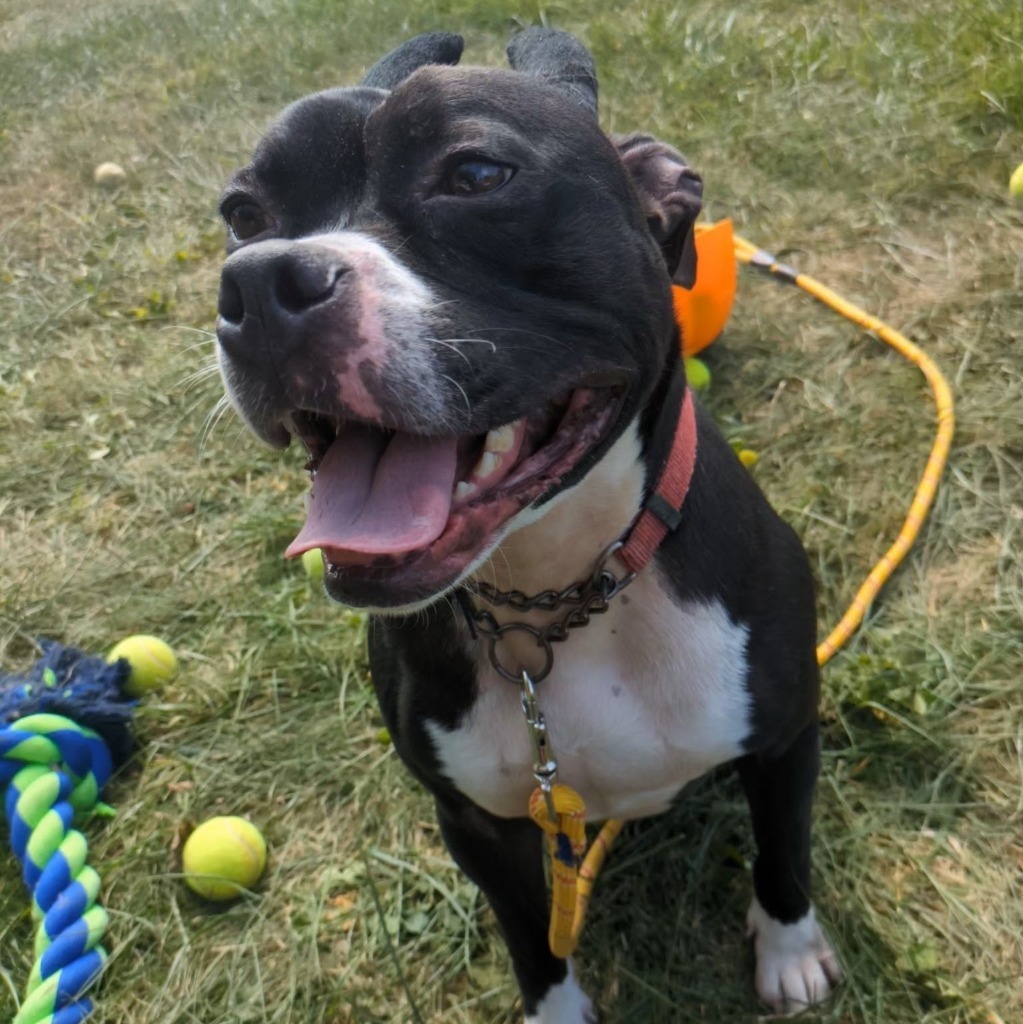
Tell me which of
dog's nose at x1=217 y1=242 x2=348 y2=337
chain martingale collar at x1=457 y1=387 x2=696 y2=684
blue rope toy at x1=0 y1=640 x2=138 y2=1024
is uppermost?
dog's nose at x1=217 y1=242 x2=348 y2=337

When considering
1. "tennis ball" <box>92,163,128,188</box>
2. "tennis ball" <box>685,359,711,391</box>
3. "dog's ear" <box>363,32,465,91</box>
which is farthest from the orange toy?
"tennis ball" <box>92,163,128,188</box>

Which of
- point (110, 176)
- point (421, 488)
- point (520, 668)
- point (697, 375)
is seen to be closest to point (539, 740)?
point (520, 668)

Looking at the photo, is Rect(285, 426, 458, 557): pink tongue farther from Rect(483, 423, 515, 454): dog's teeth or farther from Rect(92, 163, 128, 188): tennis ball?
Rect(92, 163, 128, 188): tennis ball

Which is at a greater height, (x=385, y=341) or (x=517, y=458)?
(x=385, y=341)

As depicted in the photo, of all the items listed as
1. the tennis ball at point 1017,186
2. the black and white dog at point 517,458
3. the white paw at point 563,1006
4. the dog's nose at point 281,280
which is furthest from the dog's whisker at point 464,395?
the tennis ball at point 1017,186

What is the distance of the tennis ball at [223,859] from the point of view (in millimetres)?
2705

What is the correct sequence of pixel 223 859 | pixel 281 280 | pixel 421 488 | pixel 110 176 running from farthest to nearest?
1. pixel 110 176
2. pixel 223 859
3. pixel 421 488
4. pixel 281 280

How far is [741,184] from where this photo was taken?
477cm

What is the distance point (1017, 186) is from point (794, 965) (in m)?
3.05

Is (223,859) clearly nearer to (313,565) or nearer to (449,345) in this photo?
(313,565)

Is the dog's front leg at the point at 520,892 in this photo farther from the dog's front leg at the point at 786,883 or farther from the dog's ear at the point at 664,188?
the dog's ear at the point at 664,188

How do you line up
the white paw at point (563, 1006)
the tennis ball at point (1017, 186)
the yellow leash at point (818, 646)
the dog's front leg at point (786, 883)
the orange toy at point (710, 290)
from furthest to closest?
the tennis ball at point (1017, 186), the orange toy at point (710, 290), the white paw at point (563, 1006), the dog's front leg at point (786, 883), the yellow leash at point (818, 646)

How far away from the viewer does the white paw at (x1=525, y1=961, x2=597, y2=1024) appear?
2.27m

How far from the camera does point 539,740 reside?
75.7 inches
